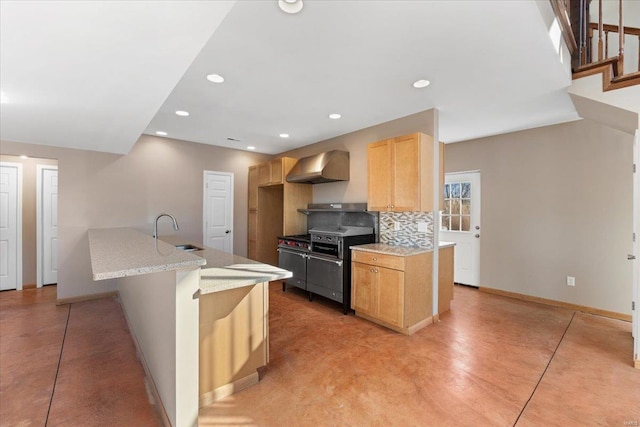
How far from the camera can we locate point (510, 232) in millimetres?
4199

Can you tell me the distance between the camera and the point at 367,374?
7.29ft

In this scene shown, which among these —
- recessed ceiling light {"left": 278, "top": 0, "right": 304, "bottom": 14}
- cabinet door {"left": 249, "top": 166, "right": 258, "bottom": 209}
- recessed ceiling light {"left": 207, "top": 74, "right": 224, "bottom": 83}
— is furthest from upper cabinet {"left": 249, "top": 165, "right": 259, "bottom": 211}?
recessed ceiling light {"left": 278, "top": 0, "right": 304, "bottom": 14}

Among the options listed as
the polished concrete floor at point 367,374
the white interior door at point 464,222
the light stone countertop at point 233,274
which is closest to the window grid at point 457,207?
the white interior door at point 464,222

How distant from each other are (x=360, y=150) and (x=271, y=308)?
2.52m

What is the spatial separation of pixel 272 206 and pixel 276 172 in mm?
837

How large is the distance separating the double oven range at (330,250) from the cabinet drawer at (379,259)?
178 millimetres

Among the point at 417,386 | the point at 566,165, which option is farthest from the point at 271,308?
the point at 566,165

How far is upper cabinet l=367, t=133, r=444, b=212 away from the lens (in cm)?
311

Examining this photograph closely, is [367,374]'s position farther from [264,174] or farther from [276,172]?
[264,174]

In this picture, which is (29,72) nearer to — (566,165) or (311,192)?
(311,192)

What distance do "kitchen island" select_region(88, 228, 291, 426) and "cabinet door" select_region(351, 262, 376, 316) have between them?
4.77 feet

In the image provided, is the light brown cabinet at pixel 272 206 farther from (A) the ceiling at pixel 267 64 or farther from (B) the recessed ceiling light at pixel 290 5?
(B) the recessed ceiling light at pixel 290 5

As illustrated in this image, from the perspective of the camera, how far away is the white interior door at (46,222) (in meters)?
4.57

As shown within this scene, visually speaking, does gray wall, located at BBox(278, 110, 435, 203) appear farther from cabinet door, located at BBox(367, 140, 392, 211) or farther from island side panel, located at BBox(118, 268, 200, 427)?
island side panel, located at BBox(118, 268, 200, 427)
